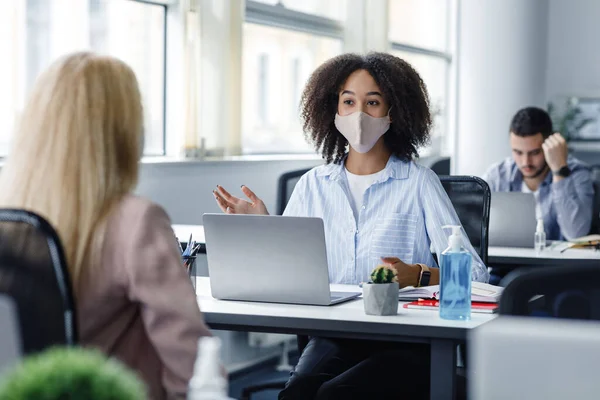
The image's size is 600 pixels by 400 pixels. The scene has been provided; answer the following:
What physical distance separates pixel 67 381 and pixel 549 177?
3.99m

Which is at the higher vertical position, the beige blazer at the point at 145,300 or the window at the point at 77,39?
the window at the point at 77,39

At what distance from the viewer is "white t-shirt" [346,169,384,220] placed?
274cm

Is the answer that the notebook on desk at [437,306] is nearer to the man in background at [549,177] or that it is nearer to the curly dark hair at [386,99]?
the curly dark hair at [386,99]

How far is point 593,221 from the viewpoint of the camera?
433 cm

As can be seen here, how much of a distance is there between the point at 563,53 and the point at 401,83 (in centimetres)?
598

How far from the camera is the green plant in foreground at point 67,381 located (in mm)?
596

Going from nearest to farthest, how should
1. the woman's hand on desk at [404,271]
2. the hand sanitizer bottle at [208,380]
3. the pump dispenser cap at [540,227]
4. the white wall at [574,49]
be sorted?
the hand sanitizer bottle at [208,380] < the woman's hand on desk at [404,271] < the pump dispenser cap at [540,227] < the white wall at [574,49]

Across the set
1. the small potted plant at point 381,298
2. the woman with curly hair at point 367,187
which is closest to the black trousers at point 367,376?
the woman with curly hair at point 367,187

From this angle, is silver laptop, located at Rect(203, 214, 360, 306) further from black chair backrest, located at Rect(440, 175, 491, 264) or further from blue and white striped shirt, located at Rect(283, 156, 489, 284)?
black chair backrest, located at Rect(440, 175, 491, 264)

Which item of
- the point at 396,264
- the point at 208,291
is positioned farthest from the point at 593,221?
the point at 208,291

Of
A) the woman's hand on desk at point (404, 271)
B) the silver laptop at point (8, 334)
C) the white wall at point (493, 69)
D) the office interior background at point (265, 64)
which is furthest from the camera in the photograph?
the white wall at point (493, 69)

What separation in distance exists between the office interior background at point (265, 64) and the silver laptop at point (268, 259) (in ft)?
1.92

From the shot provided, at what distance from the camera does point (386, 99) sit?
280cm

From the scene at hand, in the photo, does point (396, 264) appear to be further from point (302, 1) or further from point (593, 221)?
point (302, 1)
